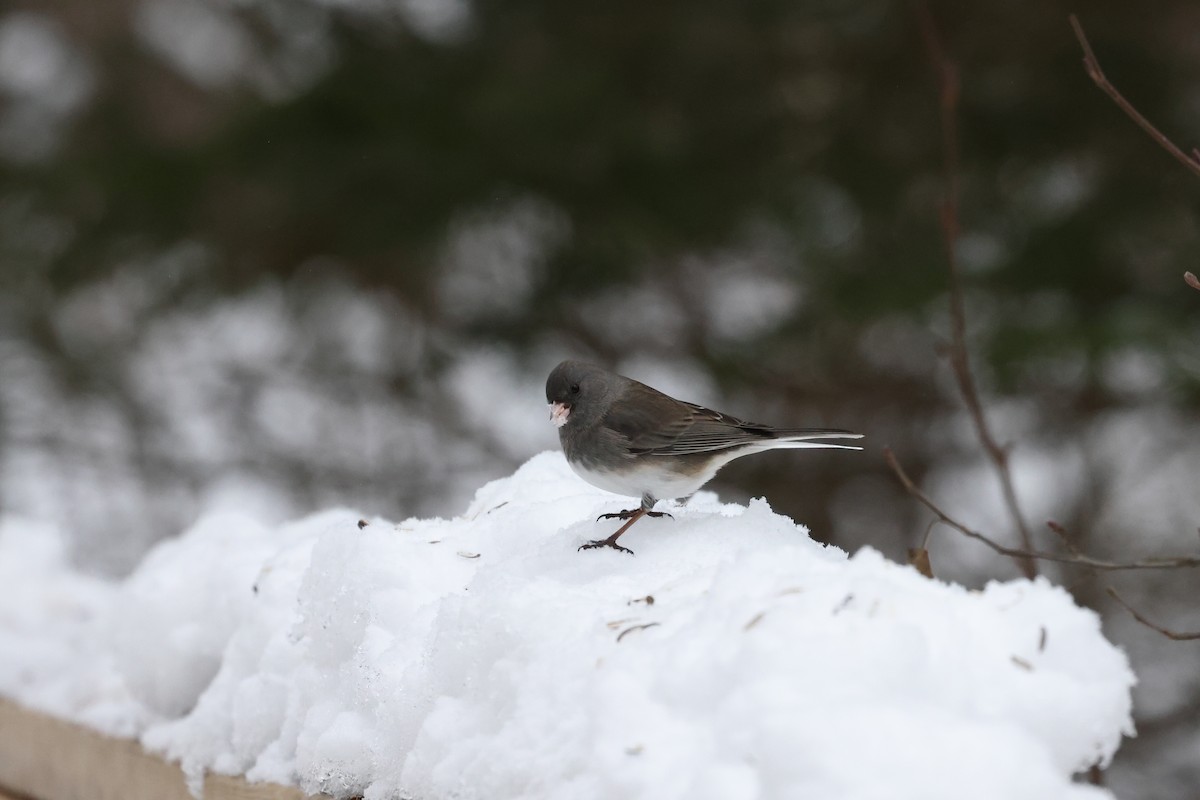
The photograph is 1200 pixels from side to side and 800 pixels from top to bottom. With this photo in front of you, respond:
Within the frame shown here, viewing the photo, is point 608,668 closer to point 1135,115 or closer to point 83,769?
point 1135,115

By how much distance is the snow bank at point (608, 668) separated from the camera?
93 centimetres

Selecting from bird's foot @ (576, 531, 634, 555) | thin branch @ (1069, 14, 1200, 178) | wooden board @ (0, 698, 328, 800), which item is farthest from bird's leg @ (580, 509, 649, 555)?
thin branch @ (1069, 14, 1200, 178)

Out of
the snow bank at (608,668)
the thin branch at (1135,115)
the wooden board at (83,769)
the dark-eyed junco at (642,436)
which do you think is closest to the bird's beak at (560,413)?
the dark-eyed junco at (642,436)

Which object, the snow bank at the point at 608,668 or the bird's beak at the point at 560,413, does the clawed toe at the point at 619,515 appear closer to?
the snow bank at the point at 608,668

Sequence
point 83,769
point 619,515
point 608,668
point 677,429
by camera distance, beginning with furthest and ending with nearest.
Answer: point 83,769 → point 677,429 → point 619,515 → point 608,668

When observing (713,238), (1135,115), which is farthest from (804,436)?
(713,238)

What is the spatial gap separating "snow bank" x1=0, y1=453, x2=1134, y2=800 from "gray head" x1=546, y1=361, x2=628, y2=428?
13 centimetres

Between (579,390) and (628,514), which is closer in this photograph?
(628,514)

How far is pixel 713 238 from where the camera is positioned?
4129 mm

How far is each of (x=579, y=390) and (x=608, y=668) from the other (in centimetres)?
90

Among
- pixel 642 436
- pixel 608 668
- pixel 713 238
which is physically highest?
pixel 713 238

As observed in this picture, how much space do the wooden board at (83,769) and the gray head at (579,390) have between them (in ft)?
2.38

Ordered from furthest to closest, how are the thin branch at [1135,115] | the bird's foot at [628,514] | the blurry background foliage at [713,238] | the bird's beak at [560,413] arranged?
the blurry background foliage at [713,238] → the bird's beak at [560,413] → the bird's foot at [628,514] → the thin branch at [1135,115]

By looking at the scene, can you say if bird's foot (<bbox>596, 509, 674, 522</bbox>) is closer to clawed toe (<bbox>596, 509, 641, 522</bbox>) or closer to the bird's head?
clawed toe (<bbox>596, 509, 641, 522</bbox>)
